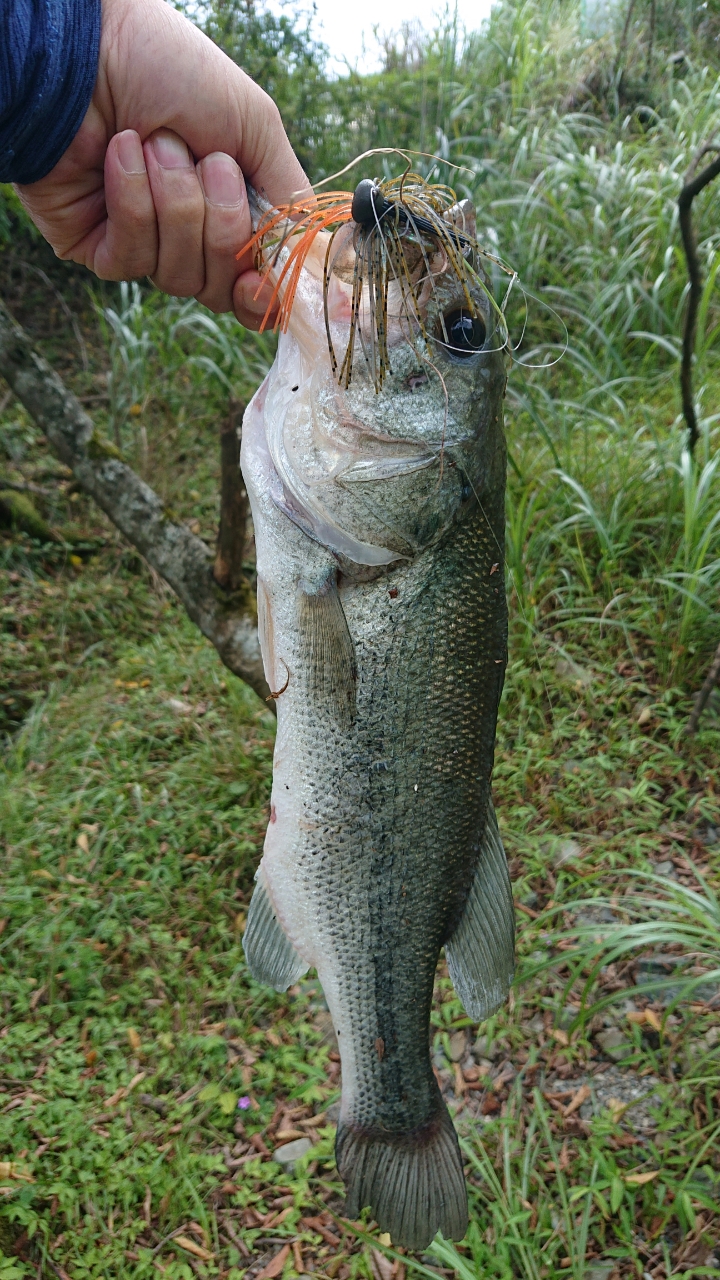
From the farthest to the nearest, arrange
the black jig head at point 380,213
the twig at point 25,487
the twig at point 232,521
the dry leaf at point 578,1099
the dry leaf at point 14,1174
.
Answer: the twig at point 25,487, the twig at point 232,521, the dry leaf at point 578,1099, the dry leaf at point 14,1174, the black jig head at point 380,213

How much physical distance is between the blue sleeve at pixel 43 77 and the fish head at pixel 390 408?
0.41 metres

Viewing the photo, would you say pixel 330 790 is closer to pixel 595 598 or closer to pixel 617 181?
pixel 595 598

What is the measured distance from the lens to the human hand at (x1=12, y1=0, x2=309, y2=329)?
144cm

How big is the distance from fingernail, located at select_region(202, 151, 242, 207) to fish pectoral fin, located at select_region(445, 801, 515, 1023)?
1.21 meters

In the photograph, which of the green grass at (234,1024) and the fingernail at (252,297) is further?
the green grass at (234,1024)

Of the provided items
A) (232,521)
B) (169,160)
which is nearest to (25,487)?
(232,521)

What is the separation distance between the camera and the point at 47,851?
3590 millimetres

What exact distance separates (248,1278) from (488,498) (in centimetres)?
229

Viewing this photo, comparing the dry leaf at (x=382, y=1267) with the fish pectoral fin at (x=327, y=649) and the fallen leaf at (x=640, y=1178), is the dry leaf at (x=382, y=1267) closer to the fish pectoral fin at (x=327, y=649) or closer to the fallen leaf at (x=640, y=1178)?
the fallen leaf at (x=640, y=1178)

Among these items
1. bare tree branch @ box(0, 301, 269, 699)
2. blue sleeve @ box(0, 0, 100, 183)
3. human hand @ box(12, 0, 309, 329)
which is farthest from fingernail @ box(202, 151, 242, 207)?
bare tree branch @ box(0, 301, 269, 699)

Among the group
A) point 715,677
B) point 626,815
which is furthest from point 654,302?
point 626,815

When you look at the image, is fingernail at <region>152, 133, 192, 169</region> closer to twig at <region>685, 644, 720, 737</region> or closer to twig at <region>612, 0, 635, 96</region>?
twig at <region>685, 644, 720, 737</region>

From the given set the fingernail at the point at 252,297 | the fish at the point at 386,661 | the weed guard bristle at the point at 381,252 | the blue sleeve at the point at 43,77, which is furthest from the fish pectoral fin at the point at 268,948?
the blue sleeve at the point at 43,77

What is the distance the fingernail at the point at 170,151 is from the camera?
4.97 ft
